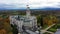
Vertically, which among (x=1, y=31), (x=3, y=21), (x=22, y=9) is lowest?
(x=1, y=31)

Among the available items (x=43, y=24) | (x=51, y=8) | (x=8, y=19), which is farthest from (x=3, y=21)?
(x=51, y=8)

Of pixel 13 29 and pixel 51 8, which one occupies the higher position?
pixel 51 8

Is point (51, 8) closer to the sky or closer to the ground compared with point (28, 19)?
closer to the sky

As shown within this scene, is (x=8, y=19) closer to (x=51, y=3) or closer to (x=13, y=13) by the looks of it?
(x=13, y=13)

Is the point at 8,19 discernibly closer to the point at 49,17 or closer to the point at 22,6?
the point at 22,6

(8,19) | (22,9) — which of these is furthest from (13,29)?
(22,9)

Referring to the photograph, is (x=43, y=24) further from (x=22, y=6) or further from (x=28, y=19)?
(x=22, y=6)
